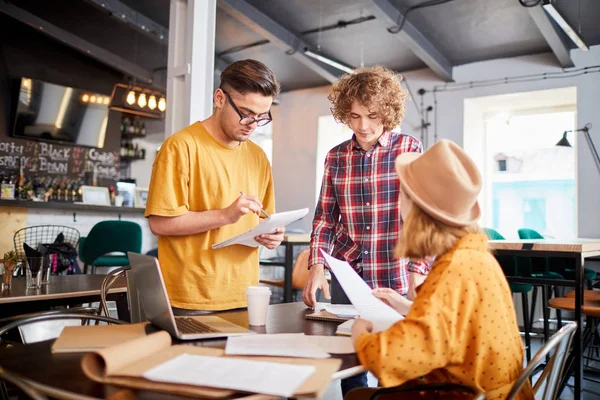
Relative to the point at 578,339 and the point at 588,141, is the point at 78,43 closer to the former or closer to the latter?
the point at 588,141

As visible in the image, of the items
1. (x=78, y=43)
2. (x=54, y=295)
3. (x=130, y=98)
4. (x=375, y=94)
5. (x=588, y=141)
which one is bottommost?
(x=54, y=295)

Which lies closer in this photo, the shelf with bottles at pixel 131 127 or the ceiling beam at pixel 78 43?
the ceiling beam at pixel 78 43

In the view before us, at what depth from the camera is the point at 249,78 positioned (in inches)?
66.0

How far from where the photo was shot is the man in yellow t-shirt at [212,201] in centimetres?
157

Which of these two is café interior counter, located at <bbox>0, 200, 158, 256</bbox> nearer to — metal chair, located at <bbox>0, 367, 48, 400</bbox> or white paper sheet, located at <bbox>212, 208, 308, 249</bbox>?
white paper sheet, located at <bbox>212, 208, 308, 249</bbox>

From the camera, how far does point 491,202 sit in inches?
297

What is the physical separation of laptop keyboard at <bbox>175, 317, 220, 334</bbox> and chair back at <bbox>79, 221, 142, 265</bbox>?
4.16 m

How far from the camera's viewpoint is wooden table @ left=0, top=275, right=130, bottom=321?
222cm

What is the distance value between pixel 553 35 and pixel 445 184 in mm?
5690

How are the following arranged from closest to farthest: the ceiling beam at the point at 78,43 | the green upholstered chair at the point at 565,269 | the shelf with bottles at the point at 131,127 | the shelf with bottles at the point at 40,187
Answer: the green upholstered chair at the point at 565,269 → the ceiling beam at the point at 78,43 → the shelf with bottles at the point at 40,187 → the shelf with bottles at the point at 131,127

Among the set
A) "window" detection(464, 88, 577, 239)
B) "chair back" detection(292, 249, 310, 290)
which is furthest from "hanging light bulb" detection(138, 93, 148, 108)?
"window" detection(464, 88, 577, 239)

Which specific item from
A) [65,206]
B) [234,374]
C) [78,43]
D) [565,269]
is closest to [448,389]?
[234,374]

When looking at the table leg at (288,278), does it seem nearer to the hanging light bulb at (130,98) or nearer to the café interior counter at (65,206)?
the café interior counter at (65,206)

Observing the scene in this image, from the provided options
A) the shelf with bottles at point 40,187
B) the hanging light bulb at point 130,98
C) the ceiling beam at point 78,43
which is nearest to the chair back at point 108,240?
the shelf with bottles at point 40,187
